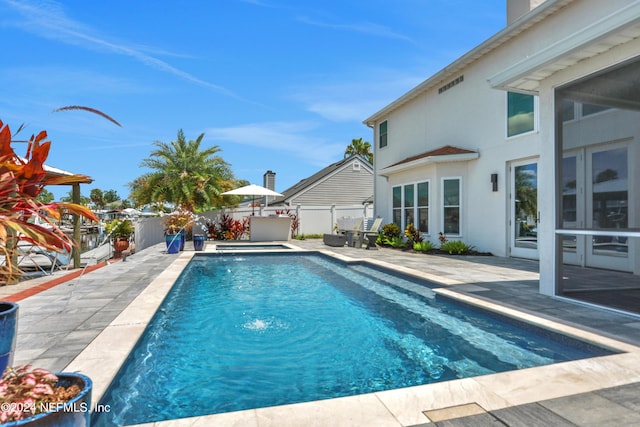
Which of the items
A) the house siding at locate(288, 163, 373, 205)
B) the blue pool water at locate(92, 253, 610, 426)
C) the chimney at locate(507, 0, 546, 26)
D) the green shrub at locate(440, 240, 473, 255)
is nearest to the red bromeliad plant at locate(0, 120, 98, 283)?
the blue pool water at locate(92, 253, 610, 426)

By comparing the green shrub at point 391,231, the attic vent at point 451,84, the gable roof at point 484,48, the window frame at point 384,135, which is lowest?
the green shrub at point 391,231

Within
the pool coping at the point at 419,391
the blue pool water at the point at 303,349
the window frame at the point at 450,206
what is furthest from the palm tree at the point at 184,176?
the pool coping at the point at 419,391

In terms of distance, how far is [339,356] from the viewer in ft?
12.6

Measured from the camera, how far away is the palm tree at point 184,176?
16812 mm

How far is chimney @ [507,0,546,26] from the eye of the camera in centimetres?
965

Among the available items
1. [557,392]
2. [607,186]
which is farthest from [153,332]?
[607,186]

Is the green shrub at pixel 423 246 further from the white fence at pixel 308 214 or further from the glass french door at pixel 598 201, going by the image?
the white fence at pixel 308 214

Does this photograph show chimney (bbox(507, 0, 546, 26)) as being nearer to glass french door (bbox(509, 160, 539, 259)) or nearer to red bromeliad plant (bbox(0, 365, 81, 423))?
glass french door (bbox(509, 160, 539, 259))

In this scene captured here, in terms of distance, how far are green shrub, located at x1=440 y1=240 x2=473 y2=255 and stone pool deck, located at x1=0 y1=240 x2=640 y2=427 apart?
5074 millimetres

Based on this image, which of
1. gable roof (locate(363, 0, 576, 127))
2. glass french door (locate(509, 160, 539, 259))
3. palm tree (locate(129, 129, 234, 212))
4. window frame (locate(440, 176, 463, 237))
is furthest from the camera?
palm tree (locate(129, 129, 234, 212))

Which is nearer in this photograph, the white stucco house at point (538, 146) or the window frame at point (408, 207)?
the white stucco house at point (538, 146)

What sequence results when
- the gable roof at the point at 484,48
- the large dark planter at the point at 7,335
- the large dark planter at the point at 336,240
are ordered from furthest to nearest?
the large dark planter at the point at 336,240 → the gable roof at the point at 484,48 → the large dark planter at the point at 7,335

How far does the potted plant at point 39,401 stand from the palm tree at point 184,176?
51.4 ft

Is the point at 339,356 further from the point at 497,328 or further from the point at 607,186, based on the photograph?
the point at 607,186
